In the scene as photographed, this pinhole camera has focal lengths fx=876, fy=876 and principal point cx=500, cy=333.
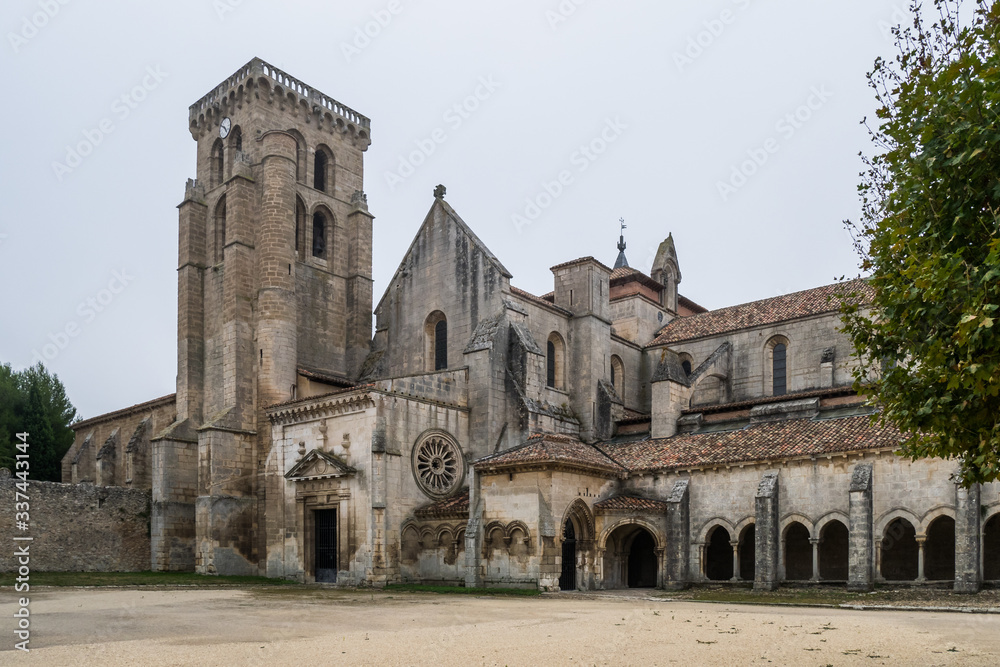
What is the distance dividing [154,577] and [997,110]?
30424 mm

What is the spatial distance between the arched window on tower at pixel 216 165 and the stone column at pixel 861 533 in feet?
102

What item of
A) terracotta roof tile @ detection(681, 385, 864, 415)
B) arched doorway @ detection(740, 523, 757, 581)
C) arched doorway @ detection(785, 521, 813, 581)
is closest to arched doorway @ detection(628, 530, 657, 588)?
arched doorway @ detection(740, 523, 757, 581)

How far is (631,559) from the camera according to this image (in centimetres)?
3253

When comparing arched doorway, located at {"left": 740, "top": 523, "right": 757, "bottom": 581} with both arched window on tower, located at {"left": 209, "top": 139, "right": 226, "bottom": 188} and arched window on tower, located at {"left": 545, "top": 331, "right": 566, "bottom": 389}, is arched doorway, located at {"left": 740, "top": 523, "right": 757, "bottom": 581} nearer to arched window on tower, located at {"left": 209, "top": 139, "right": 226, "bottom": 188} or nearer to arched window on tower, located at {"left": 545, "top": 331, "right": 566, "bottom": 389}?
arched window on tower, located at {"left": 545, "top": 331, "right": 566, "bottom": 389}

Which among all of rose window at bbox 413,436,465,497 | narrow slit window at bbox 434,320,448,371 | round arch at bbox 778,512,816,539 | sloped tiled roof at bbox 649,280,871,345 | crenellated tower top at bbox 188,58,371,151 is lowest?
round arch at bbox 778,512,816,539

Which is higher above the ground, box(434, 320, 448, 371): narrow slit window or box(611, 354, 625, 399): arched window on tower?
box(434, 320, 448, 371): narrow slit window

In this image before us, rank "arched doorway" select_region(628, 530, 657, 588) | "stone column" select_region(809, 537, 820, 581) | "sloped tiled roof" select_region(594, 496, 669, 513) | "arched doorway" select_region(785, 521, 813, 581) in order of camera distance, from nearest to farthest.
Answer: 1. "stone column" select_region(809, 537, 820, 581)
2. "sloped tiled roof" select_region(594, 496, 669, 513)
3. "arched doorway" select_region(785, 521, 813, 581)
4. "arched doorway" select_region(628, 530, 657, 588)

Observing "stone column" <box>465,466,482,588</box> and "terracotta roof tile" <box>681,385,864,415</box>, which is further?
"terracotta roof tile" <box>681,385,864,415</box>

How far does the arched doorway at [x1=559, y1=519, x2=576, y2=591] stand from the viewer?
28781mm

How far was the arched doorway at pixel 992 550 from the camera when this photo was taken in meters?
26.8

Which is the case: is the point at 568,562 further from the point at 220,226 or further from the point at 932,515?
the point at 220,226

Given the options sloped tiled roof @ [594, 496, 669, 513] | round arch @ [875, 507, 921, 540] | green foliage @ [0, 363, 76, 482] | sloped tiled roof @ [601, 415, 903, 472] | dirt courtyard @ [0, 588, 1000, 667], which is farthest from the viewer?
green foliage @ [0, 363, 76, 482]

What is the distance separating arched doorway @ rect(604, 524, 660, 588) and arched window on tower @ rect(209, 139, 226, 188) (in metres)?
25.2

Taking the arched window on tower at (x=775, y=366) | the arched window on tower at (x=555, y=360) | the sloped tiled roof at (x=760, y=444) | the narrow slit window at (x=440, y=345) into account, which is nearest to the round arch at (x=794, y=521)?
the sloped tiled roof at (x=760, y=444)
